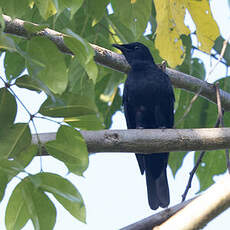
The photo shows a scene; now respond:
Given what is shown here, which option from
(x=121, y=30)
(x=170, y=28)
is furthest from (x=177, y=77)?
(x=170, y=28)

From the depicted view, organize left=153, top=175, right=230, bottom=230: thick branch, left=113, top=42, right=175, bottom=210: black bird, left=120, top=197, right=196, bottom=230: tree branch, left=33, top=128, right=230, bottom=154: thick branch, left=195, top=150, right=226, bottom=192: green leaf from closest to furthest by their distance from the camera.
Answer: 1. left=153, top=175, right=230, bottom=230: thick branch
2. left=120, top=197, right=196, bottom=230: tree branch
3. left=33, top=128, right=230, bottom=154: thick branch
4. left=195, top=150, right=226, bottom=192: green leaf
5. left=113, top=42, right=175, bottom=210: black bird

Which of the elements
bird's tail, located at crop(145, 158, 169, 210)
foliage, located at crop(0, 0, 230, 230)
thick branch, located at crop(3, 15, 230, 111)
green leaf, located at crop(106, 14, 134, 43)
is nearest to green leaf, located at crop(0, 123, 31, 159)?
foliage, located at crop(0, 0, 230, 230)

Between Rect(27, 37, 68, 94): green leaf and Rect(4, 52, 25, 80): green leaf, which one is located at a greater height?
Rect(27, 37, 68, 94): green leaf

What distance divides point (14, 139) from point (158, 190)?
7.51 ft

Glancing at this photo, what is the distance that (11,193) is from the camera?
192cm

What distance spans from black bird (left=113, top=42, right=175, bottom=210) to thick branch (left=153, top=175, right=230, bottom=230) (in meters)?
2.90

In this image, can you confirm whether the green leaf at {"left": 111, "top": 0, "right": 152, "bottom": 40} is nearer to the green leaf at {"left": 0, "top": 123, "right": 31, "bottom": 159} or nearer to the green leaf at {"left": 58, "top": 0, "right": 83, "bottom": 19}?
the green leaf at {"left": 58, "top": 0, "right": 83, "bottom": 19}

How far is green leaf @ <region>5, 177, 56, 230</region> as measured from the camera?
1.82m

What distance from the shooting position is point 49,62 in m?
1.98

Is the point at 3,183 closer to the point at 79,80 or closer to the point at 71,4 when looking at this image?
the point at 71,4

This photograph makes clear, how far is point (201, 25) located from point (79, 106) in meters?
0.79

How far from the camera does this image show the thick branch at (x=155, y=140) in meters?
2.36

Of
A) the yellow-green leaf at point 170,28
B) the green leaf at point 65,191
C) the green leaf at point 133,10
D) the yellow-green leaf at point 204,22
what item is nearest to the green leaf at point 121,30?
the yellow-green leaf at point 170,28

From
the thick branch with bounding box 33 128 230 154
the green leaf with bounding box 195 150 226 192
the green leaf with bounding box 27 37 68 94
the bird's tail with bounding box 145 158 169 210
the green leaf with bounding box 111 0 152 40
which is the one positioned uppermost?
the green leaf with bounding box 111 0 152 40
